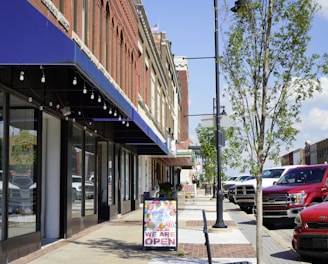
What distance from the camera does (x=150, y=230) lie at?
11125 millimetres

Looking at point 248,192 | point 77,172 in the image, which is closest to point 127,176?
point 248,192

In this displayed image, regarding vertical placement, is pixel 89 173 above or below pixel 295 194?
above

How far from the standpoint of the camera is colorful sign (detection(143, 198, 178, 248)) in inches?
438

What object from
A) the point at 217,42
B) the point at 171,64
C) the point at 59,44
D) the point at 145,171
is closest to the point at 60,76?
the point at 59,44

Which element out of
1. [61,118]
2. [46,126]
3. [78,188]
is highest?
[61,118]

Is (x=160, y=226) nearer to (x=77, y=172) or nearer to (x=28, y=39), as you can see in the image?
(x=77, y=172)

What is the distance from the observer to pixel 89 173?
16.2m

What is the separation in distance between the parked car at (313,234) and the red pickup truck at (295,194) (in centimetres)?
548

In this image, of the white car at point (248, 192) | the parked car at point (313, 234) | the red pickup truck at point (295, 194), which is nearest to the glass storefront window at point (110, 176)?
the red pickup truck at point (295, 194)

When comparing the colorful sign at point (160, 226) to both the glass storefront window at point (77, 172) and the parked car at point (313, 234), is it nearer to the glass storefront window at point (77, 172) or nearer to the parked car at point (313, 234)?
the parked car at point (313, 234)

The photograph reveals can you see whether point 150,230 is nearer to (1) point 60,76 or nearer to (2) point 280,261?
(2) point 280,261

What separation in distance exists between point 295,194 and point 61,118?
7191 mm

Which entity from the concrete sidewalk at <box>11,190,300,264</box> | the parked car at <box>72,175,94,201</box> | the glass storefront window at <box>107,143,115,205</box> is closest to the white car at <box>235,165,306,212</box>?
the glass storefront window at <box>107,143,115,205</box>

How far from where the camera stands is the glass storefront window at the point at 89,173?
51.7 ft
